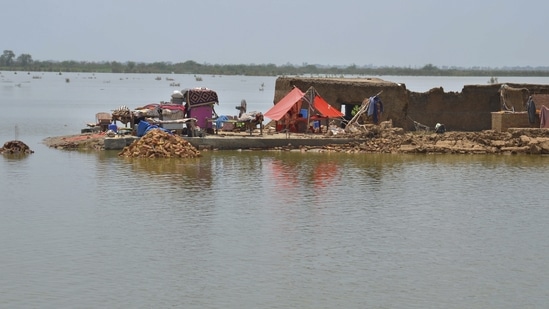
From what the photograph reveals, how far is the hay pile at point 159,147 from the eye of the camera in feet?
85.5

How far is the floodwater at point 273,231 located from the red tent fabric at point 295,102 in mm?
2023

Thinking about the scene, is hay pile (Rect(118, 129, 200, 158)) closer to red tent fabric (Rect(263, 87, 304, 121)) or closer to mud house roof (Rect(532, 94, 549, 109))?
red tent fabric (Rect(263, 87, 304, 121))

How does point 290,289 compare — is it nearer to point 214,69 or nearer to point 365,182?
point 365,182

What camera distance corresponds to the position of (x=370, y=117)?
1157 inches

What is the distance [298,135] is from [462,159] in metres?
4.67

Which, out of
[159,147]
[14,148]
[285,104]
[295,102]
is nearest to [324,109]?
[295,102]

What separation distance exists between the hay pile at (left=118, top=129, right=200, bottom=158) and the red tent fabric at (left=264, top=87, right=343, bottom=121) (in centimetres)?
323

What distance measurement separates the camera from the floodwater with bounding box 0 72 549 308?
13.3 m

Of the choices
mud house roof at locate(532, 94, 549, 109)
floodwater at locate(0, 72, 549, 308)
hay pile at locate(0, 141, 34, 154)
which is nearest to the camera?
floodwater at locate(0, 72, 549, 308)

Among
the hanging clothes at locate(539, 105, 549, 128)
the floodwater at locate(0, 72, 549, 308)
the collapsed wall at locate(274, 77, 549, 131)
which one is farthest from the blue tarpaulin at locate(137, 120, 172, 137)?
the hanging clothes at locate(539, 105, 549, 128)

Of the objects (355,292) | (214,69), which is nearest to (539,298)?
(355,292)

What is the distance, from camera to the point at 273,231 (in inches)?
674

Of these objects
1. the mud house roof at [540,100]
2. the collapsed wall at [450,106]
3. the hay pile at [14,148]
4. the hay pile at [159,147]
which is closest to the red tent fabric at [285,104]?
the collapsed wall at [450,106]

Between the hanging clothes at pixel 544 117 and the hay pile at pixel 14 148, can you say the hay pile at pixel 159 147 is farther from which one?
the hanging clothes at pixel 544 117
